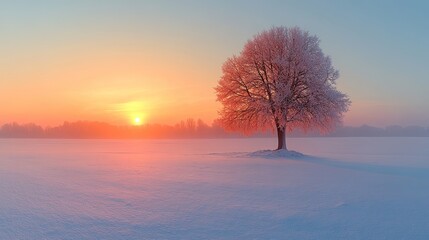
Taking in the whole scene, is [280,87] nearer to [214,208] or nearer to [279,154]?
[279,154]

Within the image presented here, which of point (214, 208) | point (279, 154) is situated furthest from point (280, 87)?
point (214, 208)

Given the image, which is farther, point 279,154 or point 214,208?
point 279,154

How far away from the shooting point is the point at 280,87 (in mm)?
31000

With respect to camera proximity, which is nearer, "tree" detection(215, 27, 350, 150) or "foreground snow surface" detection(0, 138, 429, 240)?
"foreground snow surface" detection(0, 138, 429, 240)

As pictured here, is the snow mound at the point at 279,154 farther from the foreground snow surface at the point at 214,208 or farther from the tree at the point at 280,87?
the foreground snow surface at the point at 214,208

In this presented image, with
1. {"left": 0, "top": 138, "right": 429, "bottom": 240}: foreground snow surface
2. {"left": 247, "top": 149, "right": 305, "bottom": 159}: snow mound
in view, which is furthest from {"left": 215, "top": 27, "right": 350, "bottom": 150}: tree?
{"left": 0, "top": 138, "right": 429, "bottom": 240}: foreground snow surface

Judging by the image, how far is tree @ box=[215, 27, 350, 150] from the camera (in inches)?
Answer: 1220

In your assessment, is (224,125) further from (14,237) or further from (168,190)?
(14,237)

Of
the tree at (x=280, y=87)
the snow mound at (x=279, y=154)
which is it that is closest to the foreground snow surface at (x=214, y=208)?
the snow mound at (x=279, y=154)

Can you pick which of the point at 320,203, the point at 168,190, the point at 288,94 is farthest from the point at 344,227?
the point at 288,94

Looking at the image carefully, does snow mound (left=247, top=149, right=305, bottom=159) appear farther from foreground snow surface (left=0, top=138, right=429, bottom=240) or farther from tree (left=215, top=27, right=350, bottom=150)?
foreground snow surface (left=0, top=138, right=429, bottom=240)

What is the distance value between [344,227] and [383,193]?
5.09 m

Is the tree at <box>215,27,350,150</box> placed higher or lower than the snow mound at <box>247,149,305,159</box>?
higher

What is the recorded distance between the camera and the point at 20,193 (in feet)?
38.1
